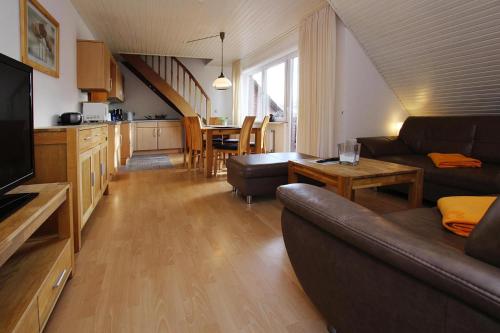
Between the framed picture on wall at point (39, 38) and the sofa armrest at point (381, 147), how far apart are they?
3.41 meters

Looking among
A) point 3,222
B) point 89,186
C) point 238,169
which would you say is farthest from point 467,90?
point 3,222

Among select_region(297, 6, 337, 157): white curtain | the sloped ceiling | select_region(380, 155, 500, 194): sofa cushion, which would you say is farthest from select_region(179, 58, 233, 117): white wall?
select_region(380, 155, 500, 194): sofa cushion

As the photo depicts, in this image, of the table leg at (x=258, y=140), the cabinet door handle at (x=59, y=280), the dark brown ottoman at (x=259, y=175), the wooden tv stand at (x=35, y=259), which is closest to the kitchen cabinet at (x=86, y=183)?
the wooden tv stand at (x=35, y=259)

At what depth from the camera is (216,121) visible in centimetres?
659

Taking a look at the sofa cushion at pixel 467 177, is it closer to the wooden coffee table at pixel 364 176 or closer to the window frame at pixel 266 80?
the wooden coffee table at pixel 364 176

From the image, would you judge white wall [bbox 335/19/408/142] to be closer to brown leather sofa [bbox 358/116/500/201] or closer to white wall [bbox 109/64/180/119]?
brown leather sofa [bbox 358/116/500/201]

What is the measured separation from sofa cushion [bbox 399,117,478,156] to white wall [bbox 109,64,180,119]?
5.99 metres

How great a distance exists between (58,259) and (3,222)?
43 cm

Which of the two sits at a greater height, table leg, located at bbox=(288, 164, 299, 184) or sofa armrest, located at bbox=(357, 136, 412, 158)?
sofa armrest, located at bbox=(357, 136, 412, 158)

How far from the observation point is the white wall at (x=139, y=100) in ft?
25.5

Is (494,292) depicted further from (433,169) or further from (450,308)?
(433,169)

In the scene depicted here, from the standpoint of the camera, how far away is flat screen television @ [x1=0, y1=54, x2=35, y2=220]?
49.2 inches

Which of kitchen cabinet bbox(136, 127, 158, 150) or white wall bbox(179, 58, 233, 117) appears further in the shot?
white wall bbox(179, 58, 233, 117)

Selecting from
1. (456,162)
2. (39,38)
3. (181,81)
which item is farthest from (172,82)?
(456,162)
